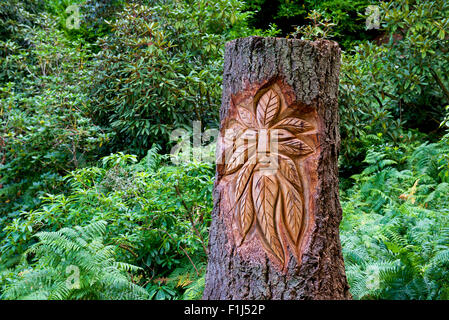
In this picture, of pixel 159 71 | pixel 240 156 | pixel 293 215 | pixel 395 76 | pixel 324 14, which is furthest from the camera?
pixel 324 14

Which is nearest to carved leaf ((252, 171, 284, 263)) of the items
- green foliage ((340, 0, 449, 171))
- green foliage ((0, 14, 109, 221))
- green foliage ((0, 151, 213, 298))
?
green foliage ((0, 151, 213, 298))

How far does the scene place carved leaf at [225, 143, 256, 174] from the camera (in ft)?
9.41

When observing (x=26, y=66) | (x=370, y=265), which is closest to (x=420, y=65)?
(x=370, y=265)

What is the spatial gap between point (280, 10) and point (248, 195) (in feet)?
28.3

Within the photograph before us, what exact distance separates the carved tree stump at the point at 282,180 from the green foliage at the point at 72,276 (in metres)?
0.68

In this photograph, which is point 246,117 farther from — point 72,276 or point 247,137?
point 72,276

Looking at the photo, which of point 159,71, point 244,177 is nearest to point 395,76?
point 159,71

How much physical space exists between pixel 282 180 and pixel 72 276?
1497 millimetres

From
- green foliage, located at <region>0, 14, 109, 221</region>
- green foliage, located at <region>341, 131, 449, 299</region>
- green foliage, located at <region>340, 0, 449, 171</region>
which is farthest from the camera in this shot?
green foliage, located at <region>340, 0, 449, 171</region>

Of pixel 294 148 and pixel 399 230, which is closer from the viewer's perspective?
pixel 294 148

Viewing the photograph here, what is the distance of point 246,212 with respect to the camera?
111 inches

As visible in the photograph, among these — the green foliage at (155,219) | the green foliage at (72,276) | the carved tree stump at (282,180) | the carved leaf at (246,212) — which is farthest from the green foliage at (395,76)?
the green foliage at (72,276)

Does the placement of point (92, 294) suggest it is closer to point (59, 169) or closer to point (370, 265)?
point (370, 265)

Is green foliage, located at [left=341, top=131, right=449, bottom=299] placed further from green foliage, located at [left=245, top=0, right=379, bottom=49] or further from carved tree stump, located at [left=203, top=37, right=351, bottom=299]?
green foliage, located at [left=245, top=0, right=379, bottom=49]
